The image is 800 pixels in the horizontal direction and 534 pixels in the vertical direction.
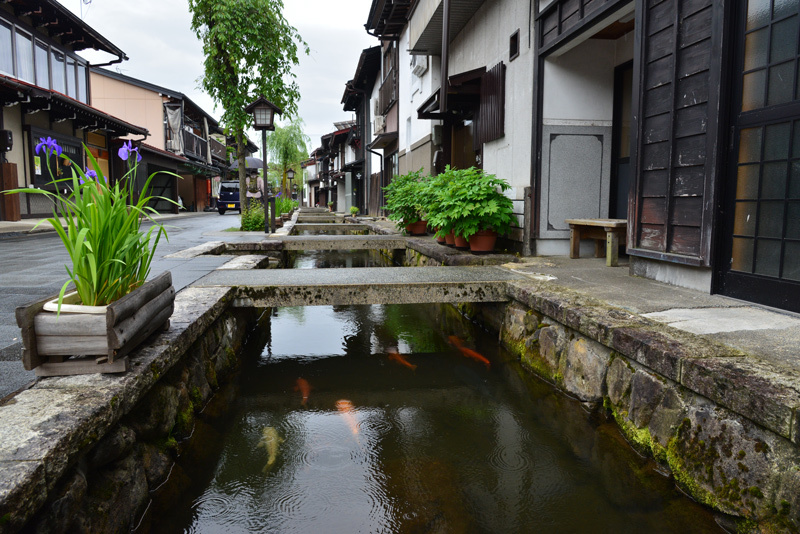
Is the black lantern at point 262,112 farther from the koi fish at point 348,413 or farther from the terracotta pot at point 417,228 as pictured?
the koi fish at point 348,413

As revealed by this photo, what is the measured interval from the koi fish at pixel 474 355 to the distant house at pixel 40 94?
34.7ft

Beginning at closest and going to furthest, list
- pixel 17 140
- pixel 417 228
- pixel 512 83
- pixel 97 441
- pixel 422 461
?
pixel 97 441 < pixel 422 461 < pixel 512 83 < pixel 417 228 < pixel 17 140

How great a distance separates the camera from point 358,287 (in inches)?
178

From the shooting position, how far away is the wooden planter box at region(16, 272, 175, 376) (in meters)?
2.10

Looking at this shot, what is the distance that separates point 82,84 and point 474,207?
59.9 feet

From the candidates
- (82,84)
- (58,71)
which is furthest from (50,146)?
(82,84)

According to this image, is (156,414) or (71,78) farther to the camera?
(71,78)

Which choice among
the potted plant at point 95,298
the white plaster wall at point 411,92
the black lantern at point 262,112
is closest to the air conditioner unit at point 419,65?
the white plaster wall at point 411,92

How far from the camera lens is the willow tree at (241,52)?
1248cm

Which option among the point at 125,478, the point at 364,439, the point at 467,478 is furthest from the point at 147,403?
the point at 467,478

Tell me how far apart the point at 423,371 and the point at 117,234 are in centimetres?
259

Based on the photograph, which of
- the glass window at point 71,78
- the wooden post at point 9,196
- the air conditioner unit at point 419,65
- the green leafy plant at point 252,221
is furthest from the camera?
the glass window at point 71,78

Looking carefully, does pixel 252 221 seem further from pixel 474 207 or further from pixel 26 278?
pixel 474 207

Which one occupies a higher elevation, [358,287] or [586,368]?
[358,287]
